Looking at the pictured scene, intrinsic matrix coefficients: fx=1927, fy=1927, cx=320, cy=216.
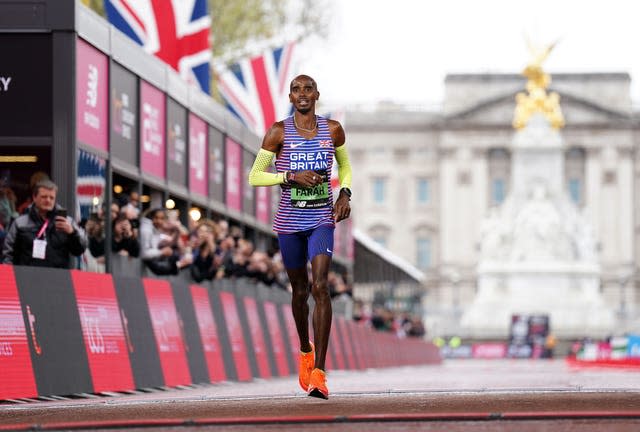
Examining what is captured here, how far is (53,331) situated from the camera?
1502 cm

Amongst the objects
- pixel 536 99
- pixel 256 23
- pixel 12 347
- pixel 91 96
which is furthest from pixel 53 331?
pixel 536 99

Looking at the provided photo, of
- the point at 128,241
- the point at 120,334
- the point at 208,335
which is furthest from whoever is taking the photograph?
the point at 208,335

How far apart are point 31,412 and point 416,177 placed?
13904cm

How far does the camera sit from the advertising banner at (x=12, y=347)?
13891 mm

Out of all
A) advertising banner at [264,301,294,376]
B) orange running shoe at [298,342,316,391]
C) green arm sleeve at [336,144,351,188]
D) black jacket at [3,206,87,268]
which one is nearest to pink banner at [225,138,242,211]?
advertising banner at [264,301,294,376]

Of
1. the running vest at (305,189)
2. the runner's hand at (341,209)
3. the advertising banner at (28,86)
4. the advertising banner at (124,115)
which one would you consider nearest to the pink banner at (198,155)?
the advertising banner at (124,115)

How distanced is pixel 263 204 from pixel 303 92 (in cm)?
2081

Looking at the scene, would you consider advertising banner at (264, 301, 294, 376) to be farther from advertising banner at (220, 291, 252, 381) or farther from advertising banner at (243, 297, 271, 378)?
advertising banner at (220, 291, 252, 381)

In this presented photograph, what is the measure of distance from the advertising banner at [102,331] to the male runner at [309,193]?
3400 millimetres

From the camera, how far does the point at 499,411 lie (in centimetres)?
1078

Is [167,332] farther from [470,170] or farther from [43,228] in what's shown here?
[470,170]

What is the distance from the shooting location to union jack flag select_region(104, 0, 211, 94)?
23953 millimetres

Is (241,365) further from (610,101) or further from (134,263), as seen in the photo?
(610,101)

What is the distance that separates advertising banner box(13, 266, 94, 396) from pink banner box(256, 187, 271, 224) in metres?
16.9
